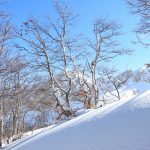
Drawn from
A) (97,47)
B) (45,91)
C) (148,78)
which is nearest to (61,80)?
(45,91)

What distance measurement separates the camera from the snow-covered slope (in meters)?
3.52

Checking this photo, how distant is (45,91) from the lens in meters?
18.4

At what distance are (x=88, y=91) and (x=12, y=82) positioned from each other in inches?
247

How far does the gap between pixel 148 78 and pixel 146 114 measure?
26425mm

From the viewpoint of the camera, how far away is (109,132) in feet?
12.7

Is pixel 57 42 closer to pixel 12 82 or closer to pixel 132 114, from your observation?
pixel 12 82

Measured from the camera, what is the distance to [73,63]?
18.8 metres

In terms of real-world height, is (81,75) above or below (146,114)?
above

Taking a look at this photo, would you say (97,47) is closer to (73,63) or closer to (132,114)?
(73,63)

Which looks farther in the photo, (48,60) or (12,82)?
(12,82)

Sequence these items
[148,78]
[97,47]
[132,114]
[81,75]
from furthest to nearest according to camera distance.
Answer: [148,78] → [97,47] → [81,75] → [132,114]

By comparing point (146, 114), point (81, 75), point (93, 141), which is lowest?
point (93, 141)

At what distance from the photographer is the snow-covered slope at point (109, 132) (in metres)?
3.52

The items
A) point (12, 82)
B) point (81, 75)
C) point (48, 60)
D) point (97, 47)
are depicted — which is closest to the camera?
point (48, 60)
